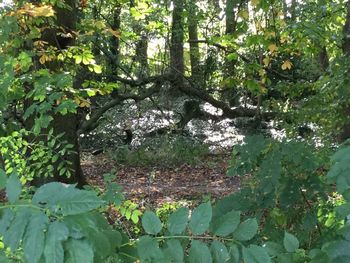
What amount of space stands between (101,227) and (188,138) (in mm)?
12083

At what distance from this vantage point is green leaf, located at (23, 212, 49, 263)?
103 cm

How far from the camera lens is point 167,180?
33.3 ft

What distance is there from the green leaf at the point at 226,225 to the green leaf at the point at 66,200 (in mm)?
427

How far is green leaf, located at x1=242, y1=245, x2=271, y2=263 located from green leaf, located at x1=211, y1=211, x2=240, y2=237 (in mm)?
79

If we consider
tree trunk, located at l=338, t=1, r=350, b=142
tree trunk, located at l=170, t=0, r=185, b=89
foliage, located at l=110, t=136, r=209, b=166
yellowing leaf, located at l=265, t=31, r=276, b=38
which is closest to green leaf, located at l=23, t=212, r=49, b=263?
yellowing leaf, located at l=265, t=31, r=276, b=38

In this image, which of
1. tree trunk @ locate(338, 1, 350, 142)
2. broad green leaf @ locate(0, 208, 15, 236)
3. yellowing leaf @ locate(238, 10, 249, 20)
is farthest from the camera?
tree trunk @ locate(338, 1, 350, 142)

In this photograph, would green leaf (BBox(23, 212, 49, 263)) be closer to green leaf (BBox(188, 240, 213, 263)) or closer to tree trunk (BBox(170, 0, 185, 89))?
green leaf (BBox(188, 240, 213, 263))

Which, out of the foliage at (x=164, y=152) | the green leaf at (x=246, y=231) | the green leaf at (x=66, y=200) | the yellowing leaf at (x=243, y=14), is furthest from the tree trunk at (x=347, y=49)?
the green leaf at (x=66, y=200)

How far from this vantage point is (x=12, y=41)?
4355mm

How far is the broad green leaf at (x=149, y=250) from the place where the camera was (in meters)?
1.30

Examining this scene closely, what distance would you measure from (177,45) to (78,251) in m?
14.0

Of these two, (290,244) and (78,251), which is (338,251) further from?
(78,251)

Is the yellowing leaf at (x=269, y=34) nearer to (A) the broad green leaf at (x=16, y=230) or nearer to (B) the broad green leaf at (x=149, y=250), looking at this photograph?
(B) the broad green leaf at (x=149, y=250)

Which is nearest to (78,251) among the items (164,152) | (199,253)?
(199,253)
